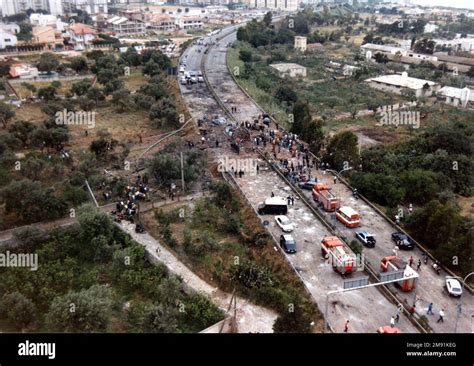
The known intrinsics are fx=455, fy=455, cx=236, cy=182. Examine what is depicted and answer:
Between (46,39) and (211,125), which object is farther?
(46,39)

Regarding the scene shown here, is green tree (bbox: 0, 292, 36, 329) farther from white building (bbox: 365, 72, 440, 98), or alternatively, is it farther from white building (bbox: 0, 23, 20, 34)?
white building (bbox: 0, 23, 20, 34)

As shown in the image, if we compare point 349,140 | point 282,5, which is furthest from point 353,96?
point 282,5

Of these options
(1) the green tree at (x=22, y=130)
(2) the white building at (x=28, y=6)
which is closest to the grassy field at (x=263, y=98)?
(1) the green tree at (x=22, y=130)

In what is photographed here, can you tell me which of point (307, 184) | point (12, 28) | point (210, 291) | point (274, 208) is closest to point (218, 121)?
point (307, 184)

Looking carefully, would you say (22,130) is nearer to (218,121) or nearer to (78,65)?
(218,121)
